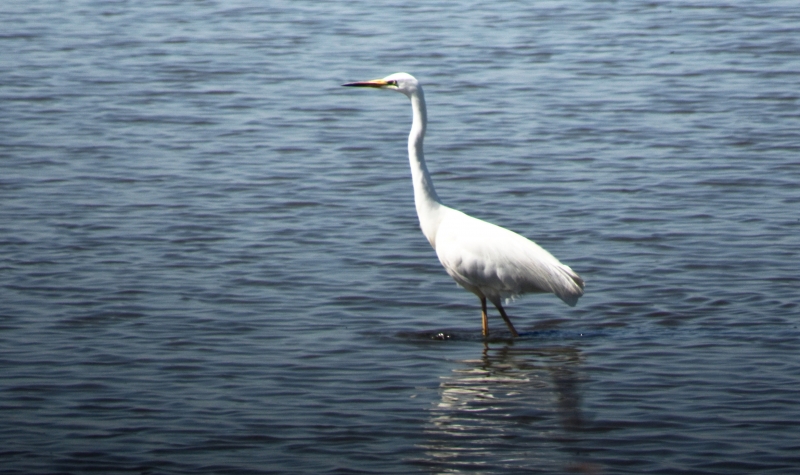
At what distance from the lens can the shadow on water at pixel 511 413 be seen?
6324mm

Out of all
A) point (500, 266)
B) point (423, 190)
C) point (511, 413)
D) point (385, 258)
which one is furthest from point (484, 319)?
point (385, 258)

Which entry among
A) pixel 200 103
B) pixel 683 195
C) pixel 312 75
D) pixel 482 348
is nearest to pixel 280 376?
pixel 482 348

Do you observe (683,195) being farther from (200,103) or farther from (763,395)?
(200,103)

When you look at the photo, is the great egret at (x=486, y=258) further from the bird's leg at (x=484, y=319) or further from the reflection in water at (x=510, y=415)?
the reflection in water at (x=510, y=415)

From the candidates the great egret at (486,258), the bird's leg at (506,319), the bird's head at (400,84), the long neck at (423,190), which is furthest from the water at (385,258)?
the bird's head at (400,84)

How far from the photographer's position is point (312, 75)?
1691cm

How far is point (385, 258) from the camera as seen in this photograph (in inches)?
388

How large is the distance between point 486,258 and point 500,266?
0.30ft

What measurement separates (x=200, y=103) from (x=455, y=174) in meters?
4.11

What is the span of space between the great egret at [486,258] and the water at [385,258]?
286 millimetres

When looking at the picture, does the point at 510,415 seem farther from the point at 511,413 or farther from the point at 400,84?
the point at 400,84

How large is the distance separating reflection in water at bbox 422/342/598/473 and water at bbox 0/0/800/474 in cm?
2

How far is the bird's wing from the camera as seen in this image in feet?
26.8

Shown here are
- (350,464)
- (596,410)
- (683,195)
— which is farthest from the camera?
(683,195)
